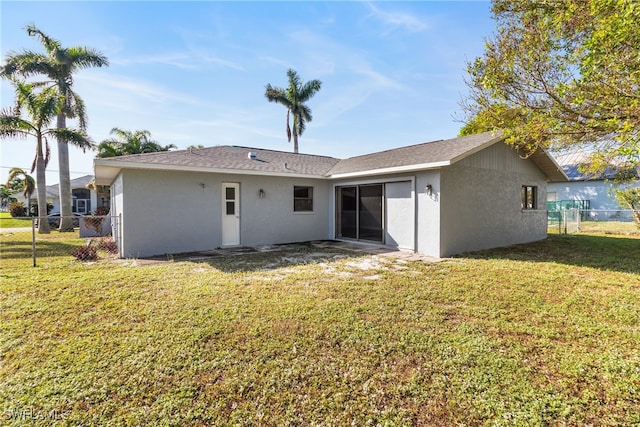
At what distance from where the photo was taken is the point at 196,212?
30.5ft

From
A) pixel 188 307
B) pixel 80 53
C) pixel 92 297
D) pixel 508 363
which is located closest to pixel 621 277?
pixel 508 363

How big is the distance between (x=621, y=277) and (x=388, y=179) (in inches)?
232

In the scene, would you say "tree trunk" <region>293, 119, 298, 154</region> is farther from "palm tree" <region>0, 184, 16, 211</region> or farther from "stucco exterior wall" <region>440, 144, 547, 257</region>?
"palm tree" <region>0, 184, 16, 211</region>

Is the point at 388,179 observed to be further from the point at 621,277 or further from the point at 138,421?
the point at 138,421

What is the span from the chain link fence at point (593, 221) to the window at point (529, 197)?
243 centimetres

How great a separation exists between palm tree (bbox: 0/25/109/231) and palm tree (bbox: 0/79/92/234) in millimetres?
505

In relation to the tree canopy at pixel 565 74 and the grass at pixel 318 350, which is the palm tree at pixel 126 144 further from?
the tree canopy at pixel 565 74

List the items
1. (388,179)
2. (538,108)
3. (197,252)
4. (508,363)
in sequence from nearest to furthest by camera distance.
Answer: (508,363)
(538,108)
(197,252)
(388,179)

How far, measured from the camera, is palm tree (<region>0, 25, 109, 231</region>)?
15080 millimetres

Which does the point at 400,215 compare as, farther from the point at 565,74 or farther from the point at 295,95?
the point at 295,95

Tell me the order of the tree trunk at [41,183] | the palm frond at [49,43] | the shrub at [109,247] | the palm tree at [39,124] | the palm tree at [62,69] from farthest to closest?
the tree trunk at [41,183] → the palm frond at [49,43] → the palm tree at [62,69] → the palm tree at [39,124] → the shrub at [109,247]

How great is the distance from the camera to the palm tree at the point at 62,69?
15080 millimetres

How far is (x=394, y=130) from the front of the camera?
17.0 meters

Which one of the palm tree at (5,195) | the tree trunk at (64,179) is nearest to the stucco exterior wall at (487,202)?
the tree trunk at (64,179)
